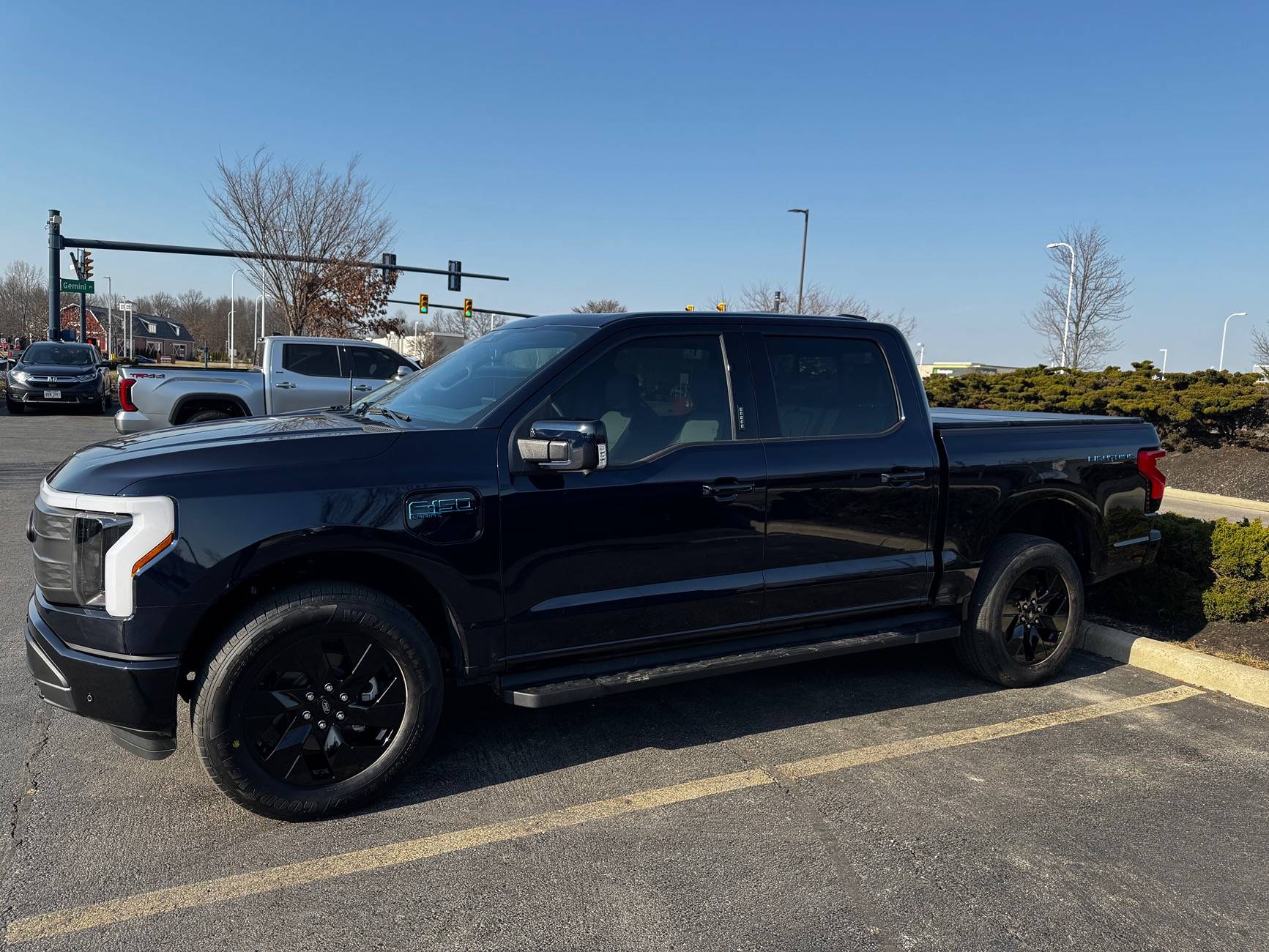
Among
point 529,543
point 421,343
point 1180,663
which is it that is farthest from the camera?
point 421,343

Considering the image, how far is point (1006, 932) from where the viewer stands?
2.85 meters

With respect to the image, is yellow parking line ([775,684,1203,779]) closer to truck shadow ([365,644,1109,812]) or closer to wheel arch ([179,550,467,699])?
truck shadow ([365,644,1109,812])

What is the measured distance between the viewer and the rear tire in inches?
192

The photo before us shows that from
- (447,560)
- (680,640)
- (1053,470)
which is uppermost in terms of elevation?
(1053,470)

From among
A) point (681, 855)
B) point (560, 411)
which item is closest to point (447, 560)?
point (560, 411)

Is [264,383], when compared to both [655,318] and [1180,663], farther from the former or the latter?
[1180,663]

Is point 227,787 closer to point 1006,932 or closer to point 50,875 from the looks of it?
point 50,875

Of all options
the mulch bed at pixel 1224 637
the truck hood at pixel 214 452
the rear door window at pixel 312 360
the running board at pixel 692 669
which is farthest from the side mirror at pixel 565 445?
the rear door window at pixel 312 360

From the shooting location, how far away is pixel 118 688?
317 cm

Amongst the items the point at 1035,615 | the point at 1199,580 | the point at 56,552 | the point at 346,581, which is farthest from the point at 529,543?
the point at 1199,580

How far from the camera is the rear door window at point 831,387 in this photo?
14.4ft

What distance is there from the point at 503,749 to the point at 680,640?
2.97 feet

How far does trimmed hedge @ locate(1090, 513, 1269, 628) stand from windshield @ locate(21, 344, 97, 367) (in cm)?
2308

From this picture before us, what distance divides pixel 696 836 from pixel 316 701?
1.46 meters
